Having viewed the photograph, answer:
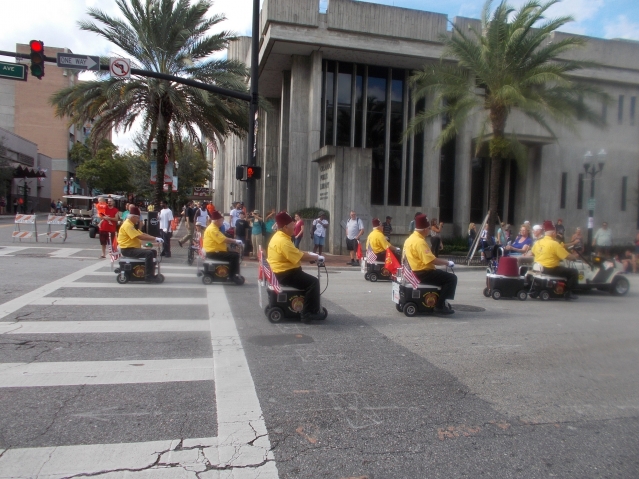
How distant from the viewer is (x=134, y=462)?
3732 mm

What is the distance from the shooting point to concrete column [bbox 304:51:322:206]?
25.1 meters

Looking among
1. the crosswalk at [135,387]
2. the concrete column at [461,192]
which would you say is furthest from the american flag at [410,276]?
the concrete column at [461,192]

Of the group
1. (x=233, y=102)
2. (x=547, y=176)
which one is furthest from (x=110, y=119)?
(x=547, y=176)

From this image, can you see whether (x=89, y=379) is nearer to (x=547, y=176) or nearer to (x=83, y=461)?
(x=83, y=461)

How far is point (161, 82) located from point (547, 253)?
576 inches

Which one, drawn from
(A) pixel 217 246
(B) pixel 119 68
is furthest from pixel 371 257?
(B) pixel 119 68

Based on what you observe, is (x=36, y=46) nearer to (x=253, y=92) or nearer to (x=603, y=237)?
(x=253, y=92)

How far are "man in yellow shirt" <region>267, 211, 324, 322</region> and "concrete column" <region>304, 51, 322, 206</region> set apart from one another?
16703 millimetres

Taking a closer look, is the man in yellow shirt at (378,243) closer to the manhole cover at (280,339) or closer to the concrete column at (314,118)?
the manhole cover at (280,339)

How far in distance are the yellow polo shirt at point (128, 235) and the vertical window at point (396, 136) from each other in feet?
56.8

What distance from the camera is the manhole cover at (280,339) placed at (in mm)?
6941

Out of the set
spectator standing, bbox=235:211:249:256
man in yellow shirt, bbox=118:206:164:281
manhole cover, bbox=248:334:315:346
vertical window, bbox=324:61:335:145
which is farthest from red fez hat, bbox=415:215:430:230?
vertical window, bbox=324:61:335:145

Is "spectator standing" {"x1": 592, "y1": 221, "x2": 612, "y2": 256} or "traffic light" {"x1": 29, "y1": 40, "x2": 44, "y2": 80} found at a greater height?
"traffic light" {"x1": 29, "y1": 40, "x2": 44, "y2": 80}

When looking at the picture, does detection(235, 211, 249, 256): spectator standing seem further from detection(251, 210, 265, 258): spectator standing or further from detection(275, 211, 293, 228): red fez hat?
detection(275, 211, 293, 228): red fez hat
